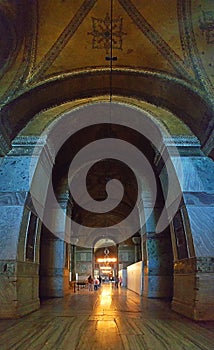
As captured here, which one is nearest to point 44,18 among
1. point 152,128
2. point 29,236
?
point 152,128

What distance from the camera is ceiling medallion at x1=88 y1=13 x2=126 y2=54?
5711 mm

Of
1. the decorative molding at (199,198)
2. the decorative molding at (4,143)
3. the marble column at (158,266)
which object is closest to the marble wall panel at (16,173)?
the decorative molding at (4,143)

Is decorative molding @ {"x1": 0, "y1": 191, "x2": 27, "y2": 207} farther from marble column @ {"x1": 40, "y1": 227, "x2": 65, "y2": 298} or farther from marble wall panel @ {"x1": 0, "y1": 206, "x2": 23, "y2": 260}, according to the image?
marble column @ {"x1": 40, "y1": 227, "x2": 65, "y2": 298}

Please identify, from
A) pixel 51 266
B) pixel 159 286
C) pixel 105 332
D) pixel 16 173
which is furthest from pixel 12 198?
pixel 159 286

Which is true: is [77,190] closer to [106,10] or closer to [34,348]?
[106,10]

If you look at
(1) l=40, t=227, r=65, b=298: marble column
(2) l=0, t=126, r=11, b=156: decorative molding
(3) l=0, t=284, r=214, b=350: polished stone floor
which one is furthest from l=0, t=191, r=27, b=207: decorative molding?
(1) l=40, t=227, r=65, b=298: marble column

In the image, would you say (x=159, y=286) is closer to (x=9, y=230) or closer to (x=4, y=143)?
(x=9, y=230)

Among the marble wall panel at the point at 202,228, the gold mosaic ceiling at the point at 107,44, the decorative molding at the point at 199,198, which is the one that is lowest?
the marble wall panel at the point at 202,228

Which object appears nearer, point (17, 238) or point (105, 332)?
point (105, 332)

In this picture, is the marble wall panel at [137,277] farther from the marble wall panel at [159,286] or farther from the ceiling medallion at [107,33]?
the ceiling medallion at [107,33]

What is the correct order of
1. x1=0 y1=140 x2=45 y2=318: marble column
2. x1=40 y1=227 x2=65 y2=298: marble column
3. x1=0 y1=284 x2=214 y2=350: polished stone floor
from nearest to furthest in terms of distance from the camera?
x1=0 y1=284 x2=214 y2=350: polished stone floor → x1=0 y1=140 x2=45 y2=318: marble column → x1=40 y1=227 x2=65 y2=298: marble column

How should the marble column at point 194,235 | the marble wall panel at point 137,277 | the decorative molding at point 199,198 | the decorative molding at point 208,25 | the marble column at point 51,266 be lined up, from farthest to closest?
1. the marble wall panel at point 137,277
2. the marble column at point 51,266
3. the decorative molding at point 199,198
4. the decorative molding at point 208,25
5. the marble column at point 194,235

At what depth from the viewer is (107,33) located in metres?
5.76

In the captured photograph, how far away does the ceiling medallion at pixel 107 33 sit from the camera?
18.7 ft
